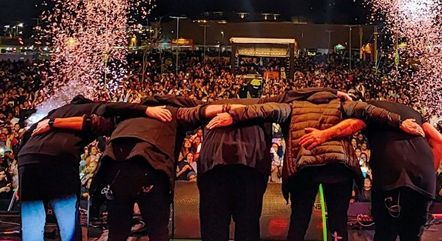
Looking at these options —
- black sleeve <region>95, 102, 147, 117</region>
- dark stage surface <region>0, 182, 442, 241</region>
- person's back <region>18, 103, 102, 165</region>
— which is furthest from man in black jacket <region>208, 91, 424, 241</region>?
dark stage surface <region>0, 182, 442, 241</region>

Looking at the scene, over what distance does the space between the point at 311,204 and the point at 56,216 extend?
1.51 metres

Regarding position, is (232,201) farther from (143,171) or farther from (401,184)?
(401,184)

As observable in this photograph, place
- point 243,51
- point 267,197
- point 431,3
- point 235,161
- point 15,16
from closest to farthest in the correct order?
1. point 235,161
2. point 267,197
3. point 431,3
4. point 243,51
5. point 15,16

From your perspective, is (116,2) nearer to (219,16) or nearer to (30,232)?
(219,16)

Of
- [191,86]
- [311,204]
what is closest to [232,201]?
[311,204]

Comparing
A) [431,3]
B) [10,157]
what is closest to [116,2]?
[431,3]

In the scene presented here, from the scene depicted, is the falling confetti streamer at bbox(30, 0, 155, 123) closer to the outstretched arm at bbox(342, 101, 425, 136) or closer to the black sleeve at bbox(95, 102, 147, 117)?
the black sleeve at bbox(95, 102, 147, 117)

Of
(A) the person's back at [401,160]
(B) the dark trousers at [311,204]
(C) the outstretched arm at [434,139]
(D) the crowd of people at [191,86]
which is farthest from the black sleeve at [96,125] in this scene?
(D) the crowd of people at [191,86]

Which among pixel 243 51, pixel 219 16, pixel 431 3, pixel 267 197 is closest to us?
pixel 267 197

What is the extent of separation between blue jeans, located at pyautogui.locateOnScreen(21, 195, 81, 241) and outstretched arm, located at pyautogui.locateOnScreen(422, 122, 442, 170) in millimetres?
2186

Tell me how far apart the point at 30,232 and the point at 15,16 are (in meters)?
24.4

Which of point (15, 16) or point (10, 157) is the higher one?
point (15, 16)

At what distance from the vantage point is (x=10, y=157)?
8.34m

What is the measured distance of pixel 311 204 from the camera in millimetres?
3590
